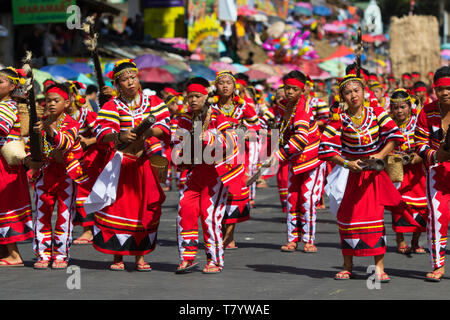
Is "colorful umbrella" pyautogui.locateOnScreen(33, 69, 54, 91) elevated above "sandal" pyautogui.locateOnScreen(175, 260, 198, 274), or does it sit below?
above

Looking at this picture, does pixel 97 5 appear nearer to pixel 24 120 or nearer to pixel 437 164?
pixel 24 120

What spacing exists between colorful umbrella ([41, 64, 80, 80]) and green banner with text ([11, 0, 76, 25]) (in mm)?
1702

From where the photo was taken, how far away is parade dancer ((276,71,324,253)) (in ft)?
35.0

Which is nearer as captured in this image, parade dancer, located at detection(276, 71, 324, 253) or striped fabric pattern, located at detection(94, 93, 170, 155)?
striped fabric pattern, located at detection(94, 93, 170, 155)

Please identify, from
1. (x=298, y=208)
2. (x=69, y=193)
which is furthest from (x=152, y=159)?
(x=298, y=208)

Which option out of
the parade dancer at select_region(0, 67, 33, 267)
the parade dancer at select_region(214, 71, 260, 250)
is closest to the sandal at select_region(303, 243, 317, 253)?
the parade dancer at select_region(214, 71, 260, 250)

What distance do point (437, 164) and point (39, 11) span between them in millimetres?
16075

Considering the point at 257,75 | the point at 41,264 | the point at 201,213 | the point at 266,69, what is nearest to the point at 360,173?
the point at 201,213

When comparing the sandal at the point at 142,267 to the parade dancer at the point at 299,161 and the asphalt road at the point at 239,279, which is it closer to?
the asphalt road at the point at 239,279

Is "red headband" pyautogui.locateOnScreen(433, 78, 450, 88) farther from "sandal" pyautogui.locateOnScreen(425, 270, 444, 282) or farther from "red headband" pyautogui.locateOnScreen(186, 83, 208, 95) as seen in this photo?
"red headband" pyautogui.locateOnScreen(186, 83, 208, 95)

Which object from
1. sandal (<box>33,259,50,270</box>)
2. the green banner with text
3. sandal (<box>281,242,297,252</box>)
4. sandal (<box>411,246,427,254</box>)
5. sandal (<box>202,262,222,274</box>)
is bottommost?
sandal (<box>281,242,297,252</box>)

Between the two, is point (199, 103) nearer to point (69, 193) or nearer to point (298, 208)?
point (69, 193)

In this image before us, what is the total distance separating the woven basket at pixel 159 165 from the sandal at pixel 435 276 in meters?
2.71

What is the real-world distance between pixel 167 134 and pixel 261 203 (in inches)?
309
